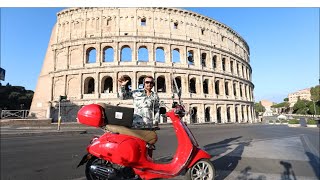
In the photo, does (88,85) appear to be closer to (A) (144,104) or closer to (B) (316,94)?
(A) (144,104)

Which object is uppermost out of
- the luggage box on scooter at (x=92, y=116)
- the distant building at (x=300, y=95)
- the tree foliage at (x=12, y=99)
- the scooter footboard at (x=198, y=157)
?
the distant building at (x=300, y=95)

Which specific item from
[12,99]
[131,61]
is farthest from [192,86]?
[12,99]

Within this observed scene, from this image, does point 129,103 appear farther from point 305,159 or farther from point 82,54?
point 305,159

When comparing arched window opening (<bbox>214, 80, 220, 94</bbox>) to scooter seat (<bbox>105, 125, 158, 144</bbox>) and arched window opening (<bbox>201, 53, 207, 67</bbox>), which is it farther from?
scooter seat (<bbox>105, 125, 158, 144</bbox>)

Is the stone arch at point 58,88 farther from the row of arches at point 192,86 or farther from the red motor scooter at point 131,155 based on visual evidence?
the red motor scooter at point 131,155

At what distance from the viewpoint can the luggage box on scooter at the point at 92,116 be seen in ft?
10.2

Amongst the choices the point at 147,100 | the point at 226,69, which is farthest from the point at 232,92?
the point at 147,100

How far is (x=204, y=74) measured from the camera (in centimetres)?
3344

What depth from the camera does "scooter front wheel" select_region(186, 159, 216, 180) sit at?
11.4 ft

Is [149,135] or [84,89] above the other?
[84,89]

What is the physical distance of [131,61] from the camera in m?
29.9

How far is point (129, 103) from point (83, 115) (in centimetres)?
2581

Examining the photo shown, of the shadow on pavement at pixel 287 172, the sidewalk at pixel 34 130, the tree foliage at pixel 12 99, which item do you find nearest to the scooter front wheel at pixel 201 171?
the shadow on pavement at pixel 287 172

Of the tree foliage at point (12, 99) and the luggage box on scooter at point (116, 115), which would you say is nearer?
the luggage box on scooter at point (116, 115)
